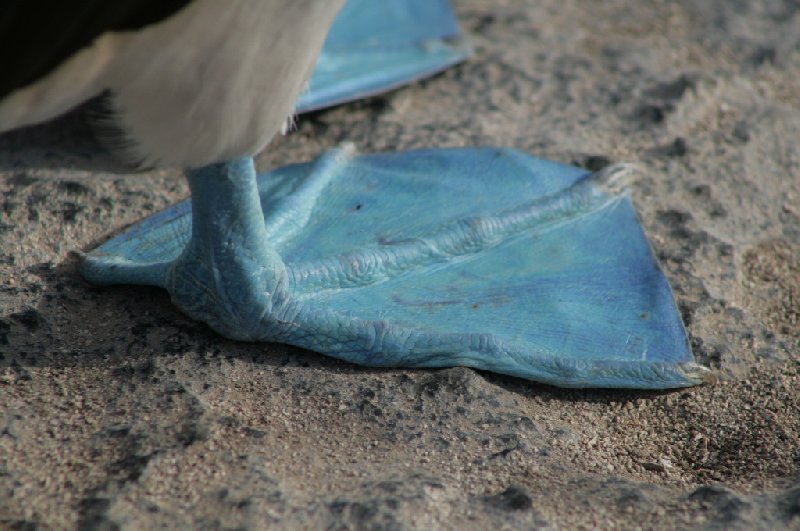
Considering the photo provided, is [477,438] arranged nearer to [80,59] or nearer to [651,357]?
[651,357]

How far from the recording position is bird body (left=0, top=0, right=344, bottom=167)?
3.53ft

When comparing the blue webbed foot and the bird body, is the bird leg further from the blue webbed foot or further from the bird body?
the bird body

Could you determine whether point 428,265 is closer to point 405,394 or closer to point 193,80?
point 405,394

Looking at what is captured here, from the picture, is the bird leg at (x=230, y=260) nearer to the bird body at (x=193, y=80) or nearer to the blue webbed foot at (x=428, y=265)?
the blue webbed foot at (x=428, y=265)

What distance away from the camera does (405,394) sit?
139 cm

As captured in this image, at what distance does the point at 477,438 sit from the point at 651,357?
13.2 inches

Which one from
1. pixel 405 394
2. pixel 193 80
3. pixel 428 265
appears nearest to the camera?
pixel 193 80

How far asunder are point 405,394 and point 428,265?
0.98 feet

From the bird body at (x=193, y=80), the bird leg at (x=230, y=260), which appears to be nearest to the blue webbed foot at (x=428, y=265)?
the bird leg at (x=230, y=260)

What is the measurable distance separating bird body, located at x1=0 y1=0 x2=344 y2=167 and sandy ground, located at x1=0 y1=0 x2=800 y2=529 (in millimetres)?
126

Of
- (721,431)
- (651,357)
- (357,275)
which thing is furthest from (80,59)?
(721,431)

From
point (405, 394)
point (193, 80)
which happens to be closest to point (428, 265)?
point (405, 394)

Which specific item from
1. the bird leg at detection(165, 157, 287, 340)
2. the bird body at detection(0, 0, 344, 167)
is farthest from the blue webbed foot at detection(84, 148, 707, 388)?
the bird body at detection(0, 0, 344, 167)

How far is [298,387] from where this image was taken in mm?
1384
